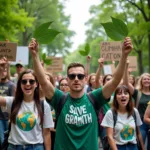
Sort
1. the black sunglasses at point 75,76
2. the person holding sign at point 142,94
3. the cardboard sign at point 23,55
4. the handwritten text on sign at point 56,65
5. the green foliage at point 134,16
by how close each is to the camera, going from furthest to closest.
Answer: the green foliage at point 134,16 < the handwritten text on sign at point 56,65 < the cardboard sign at point 23,55 < the person holding sign at point 142,94 < the black sunglasses at point 75,76

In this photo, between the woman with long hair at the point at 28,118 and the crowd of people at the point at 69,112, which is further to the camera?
the woman with long hair at the point at 28,118

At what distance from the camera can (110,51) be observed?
716 cm

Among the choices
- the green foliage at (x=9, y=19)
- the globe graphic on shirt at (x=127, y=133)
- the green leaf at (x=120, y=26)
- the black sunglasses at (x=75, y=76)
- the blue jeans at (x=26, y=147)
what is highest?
the green foliage at (x=9, y=19)

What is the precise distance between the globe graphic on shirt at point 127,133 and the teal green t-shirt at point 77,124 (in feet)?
3.41

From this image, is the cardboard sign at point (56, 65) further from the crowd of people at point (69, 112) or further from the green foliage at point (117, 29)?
the green foliage at point (117, 29)

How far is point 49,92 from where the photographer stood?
328 centimetres

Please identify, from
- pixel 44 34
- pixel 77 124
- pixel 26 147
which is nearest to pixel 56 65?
pixel 26 147

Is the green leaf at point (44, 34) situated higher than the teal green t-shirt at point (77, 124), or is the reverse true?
the green leaf at point (44, 34)

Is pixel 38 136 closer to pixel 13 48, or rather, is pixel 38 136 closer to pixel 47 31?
pixel 47 31

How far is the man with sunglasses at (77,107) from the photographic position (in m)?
3.17

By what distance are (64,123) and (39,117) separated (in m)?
0.69

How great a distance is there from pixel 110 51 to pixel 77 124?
13.8 ft

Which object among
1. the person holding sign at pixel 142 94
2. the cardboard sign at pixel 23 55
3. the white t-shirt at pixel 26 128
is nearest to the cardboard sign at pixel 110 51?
the person holding sign at pixel 142 94

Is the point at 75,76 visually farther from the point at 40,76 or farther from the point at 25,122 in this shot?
the point at 25,122
